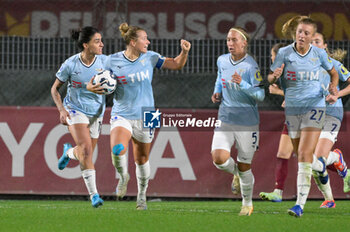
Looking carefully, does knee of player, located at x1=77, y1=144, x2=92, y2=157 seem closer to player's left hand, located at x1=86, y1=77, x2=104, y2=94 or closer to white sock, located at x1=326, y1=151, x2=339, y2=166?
player's left hand, located at x1=86, y1=77, x2=104, y2=94

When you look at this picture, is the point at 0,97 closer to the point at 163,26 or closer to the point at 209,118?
the point at 209,118

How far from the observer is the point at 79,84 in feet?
27.5

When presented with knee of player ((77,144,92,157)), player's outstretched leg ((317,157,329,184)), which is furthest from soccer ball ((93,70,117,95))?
player's outstretched leg ((317,157,329,184))

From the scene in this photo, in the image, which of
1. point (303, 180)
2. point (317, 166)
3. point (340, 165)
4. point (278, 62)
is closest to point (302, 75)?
point (278, 62)

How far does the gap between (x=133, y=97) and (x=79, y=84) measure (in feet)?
3.07

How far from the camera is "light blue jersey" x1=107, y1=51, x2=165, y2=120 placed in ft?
25.3

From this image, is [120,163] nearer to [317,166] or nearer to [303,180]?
[303,180]

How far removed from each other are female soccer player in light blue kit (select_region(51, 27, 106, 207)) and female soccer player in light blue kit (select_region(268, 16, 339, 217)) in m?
2.15

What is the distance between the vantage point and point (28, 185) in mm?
10430

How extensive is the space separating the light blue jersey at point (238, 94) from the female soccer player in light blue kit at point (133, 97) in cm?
51

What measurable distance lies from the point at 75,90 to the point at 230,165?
6.62 ft

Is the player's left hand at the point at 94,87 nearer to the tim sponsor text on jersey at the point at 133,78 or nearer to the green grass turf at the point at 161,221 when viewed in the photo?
the tim sponsor text on jersey at the point at 133,78

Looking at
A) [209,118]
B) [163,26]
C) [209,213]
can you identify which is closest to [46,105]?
[209,118]

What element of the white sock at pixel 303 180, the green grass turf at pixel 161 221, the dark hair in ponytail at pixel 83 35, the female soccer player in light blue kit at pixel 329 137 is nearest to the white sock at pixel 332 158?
the female soccer player in light blue kit at pixel 329 137
